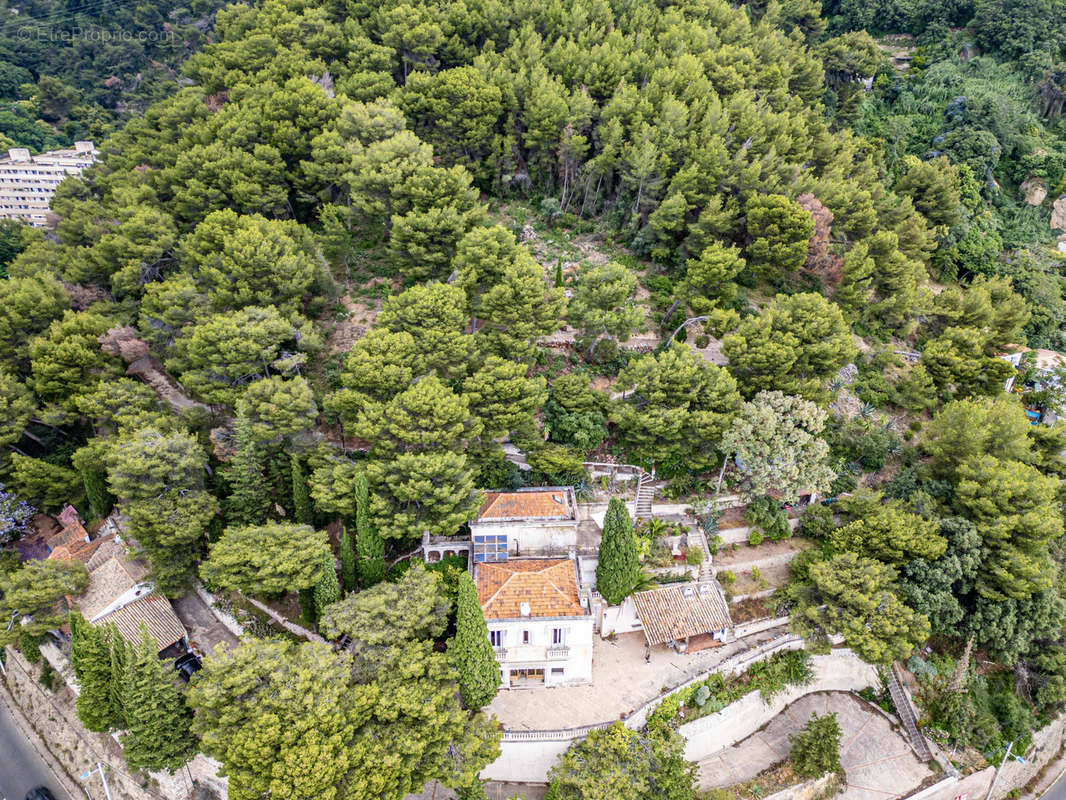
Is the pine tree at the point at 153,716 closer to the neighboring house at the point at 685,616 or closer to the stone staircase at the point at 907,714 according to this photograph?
the neighboring house at the point at 685,616

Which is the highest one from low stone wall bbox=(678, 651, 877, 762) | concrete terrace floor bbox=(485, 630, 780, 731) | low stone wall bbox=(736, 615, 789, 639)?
low stone wall bbox=(736, 615, 789, 639)

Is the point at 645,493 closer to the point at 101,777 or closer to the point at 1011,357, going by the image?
the point at 1011,357

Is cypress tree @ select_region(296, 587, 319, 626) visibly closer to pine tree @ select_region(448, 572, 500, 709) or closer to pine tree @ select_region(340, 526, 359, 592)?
pine tree @ select_region(340, 526, 359, 592)

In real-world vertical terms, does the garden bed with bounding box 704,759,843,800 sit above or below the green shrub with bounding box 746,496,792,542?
below

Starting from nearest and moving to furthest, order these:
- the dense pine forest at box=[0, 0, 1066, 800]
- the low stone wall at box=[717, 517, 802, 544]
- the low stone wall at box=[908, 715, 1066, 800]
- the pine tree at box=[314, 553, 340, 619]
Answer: the dense pine forest at box=[0, 0, 1066, 800] → the pine tree at box=[314, 553, 340, 619] → the low stone wall at box=[908, 715, 1066, 800] → the low stone wall at box=[717, 517, 802, 544]

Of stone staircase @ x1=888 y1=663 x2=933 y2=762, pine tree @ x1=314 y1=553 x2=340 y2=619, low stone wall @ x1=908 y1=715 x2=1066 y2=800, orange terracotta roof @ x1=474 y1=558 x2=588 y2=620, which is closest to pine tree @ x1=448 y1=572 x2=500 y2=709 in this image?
orange terracotta roof @ x1=474 y1=558 x2=588 y2=620

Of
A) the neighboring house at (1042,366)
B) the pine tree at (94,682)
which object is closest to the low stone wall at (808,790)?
the neighboring house at (1042,366)

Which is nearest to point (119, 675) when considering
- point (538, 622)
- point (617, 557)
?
point (538, 622)
